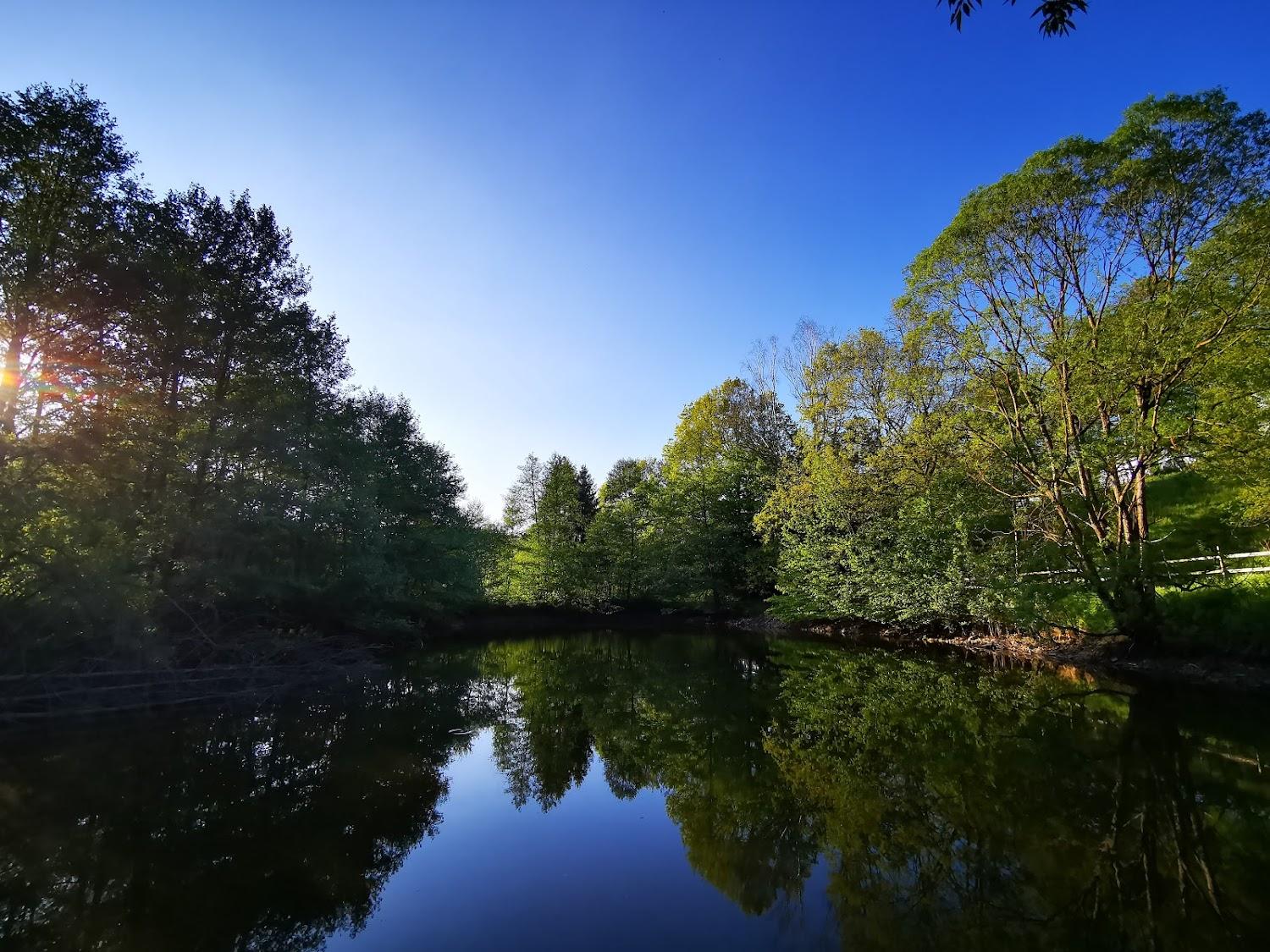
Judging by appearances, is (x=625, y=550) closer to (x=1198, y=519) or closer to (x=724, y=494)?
(x=724, y=494)

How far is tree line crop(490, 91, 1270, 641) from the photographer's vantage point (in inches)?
548

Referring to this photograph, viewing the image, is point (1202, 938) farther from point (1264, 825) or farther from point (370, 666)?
point (370, 666)

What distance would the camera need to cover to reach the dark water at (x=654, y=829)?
4883 mm

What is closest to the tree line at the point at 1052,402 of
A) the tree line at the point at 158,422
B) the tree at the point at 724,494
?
the tree at the point at 724,494

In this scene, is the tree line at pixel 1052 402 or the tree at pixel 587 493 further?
the tree at pixel 587 493

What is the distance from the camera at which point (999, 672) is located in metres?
16.7

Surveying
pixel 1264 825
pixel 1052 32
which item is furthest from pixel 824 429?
pixel 1052 32

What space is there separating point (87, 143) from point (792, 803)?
20.5 meters

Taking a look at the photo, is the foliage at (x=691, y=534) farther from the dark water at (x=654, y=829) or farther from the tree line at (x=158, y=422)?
the dark water at (x=654, y=829)

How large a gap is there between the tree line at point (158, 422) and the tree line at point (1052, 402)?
65.0 ft

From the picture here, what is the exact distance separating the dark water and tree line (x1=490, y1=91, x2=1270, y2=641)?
6359 mm

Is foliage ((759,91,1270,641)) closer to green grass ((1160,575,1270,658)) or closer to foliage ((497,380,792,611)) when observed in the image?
green grass ((1160,575,1270,658))

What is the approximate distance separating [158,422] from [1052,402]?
82.5 ft

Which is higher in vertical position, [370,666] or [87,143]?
[87,143]
